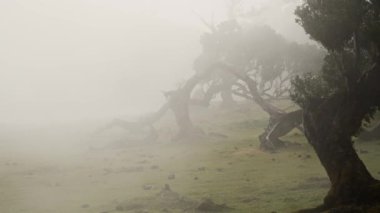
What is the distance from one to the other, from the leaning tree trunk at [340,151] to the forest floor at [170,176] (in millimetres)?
2509

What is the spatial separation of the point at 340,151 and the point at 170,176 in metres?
15.4

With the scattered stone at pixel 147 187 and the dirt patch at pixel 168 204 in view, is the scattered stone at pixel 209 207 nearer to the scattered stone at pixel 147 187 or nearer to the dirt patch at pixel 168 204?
the dirt patch at pixel 168 204

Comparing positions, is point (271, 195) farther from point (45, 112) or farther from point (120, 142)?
point (45, 112)

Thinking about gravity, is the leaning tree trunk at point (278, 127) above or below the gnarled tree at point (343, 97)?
below

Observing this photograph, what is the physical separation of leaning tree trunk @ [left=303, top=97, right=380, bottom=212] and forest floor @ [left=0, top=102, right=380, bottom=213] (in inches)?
98.8

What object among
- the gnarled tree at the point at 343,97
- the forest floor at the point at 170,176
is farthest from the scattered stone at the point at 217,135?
the gnarled tree at the point at 343,97

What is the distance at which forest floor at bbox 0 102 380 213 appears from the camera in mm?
25297

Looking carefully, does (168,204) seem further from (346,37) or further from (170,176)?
(346,37)

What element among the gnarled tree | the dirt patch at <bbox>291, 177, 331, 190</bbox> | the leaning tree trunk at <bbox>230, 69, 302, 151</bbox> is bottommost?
the dirt patch at <bbox>291, 177, 331, 190</bbox>

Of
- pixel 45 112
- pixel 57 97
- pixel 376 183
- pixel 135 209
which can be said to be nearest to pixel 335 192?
pixel 376 183

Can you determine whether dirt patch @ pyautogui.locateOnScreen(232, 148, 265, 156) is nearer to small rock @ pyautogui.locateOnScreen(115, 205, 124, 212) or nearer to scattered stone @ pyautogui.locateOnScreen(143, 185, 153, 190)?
scattered stone @ pyautogui.locateOnScreen(143, 185, 153, 190)

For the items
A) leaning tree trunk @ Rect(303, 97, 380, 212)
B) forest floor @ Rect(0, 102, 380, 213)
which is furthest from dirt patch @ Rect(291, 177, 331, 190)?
leaning tree trunk @ Rect(303, 97, 380, 212)

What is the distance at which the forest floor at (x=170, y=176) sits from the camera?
25.3 meters

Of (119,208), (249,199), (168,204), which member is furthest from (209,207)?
(119,208)
